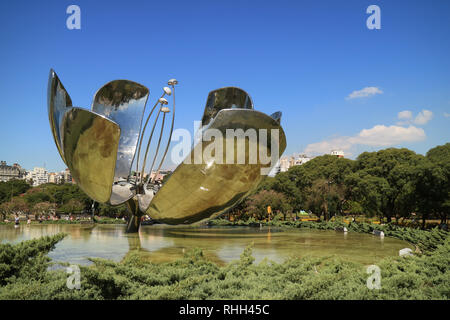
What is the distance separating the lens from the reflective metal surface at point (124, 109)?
49.1 ft

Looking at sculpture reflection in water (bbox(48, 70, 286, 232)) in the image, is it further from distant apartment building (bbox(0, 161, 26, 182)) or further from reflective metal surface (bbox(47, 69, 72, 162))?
distant apartment building (bbox(0, 161, 26, 182))

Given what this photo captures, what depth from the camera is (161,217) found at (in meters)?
11.9

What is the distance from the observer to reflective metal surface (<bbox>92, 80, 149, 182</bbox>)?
49.1 feet

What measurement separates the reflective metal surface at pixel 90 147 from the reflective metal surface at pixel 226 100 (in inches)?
207

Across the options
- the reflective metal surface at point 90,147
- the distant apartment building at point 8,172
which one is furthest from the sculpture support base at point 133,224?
the distant apartment building at point 8,172

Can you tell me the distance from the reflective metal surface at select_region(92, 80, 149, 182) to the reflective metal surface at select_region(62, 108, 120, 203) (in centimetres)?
480

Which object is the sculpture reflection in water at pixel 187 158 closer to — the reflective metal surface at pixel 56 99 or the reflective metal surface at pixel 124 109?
the reflective metal surface at pixel 56 99

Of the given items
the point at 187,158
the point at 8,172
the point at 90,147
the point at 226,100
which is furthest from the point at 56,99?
the point at 8,172

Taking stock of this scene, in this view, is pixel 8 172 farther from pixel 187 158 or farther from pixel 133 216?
pixel 187 158

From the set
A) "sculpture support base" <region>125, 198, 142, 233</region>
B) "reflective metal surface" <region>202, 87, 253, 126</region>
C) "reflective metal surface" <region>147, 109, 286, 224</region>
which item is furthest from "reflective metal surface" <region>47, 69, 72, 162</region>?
"sculpture support base" <region>125, 198, 142, 233</region>

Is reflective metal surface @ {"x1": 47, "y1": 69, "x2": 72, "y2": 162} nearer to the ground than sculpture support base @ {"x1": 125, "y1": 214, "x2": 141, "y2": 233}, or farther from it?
farther from it

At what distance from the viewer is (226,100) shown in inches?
538

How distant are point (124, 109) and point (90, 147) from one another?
21.0ft
